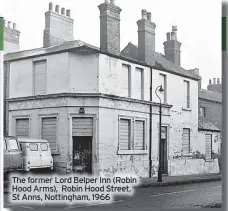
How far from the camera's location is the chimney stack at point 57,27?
736 centimetres

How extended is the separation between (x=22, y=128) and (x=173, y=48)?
3316mm

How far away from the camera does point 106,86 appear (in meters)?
9.37

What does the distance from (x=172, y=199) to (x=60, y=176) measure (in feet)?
6.15

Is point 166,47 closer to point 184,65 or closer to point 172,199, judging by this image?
point 184,65

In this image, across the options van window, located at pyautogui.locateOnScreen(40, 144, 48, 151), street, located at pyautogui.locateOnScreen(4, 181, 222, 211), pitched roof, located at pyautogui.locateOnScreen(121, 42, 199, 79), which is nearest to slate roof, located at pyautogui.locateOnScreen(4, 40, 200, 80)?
pitched roof, located at pyautogui.locateOnScreen(121, 42, 199, 79)

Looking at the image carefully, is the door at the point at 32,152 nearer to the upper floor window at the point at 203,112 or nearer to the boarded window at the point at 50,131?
→ the boarded window at the point at 50,131

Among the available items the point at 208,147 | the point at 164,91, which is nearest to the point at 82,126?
the point at 164,91

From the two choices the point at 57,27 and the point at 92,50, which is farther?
the point at 92,50

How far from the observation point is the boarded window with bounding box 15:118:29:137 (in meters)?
8.29

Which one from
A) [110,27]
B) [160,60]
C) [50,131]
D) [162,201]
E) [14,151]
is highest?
[110,27]

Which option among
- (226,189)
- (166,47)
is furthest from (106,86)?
(226,189)

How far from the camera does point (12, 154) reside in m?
8.00

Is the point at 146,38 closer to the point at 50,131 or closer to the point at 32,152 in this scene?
the point at 50,131

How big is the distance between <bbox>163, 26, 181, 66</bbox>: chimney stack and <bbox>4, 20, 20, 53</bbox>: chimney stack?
268 cm
